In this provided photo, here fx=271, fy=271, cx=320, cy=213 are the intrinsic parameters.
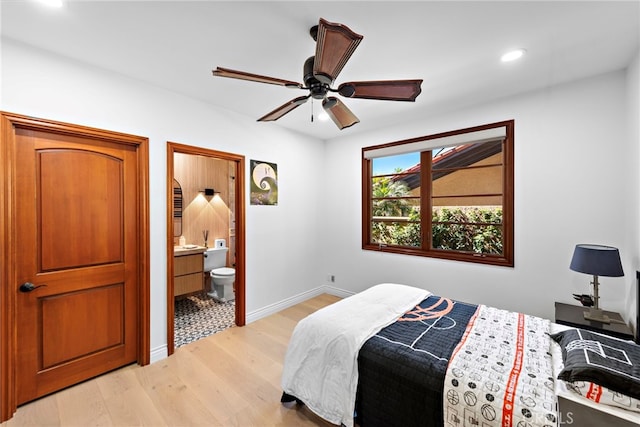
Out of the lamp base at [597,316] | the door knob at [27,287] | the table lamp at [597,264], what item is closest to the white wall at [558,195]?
the table lamp at [597,264]

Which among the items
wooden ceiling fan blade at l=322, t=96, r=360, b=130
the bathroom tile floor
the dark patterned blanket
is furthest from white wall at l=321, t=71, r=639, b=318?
the bathroom tile floor

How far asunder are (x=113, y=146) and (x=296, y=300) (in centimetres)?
A: 299

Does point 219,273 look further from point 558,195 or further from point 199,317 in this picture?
point 558,195

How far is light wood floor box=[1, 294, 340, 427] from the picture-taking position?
6.21ft

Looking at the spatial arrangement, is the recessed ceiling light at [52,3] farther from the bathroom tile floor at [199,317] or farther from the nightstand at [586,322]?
the nightstand at [586,322]

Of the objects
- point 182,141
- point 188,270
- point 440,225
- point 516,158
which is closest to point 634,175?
point 516,158

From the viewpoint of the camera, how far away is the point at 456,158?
335 centimetres

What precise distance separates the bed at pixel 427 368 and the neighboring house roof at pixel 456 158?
1.76 m

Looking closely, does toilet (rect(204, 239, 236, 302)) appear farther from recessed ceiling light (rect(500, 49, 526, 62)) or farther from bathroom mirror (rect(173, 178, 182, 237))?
recessed ceiling light (rect(500, 49, 526, 62))

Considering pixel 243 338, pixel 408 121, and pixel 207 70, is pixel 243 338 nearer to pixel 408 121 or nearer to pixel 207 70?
pixel 207 70

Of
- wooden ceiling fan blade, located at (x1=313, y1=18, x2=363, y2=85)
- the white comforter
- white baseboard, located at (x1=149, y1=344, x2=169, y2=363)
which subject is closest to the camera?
wooden ceiling fan blade, located at (x1=313, y1=18, x2=363, y2=85)

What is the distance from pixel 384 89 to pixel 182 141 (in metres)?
2.12

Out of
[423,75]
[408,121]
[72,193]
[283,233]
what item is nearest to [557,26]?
[423,75]

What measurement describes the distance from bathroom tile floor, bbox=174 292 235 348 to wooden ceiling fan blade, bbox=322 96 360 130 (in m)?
2.77
